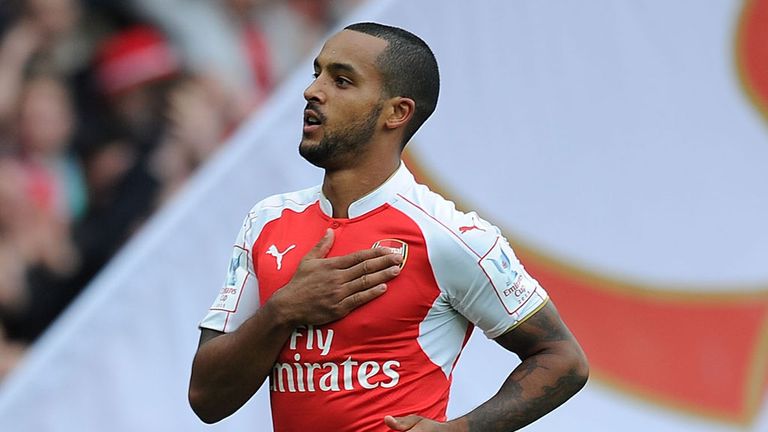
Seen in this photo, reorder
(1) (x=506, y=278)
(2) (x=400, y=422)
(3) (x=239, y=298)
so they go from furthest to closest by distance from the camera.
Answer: (3) (x=239, y=298), (1) (x=506, y=278), (2) (x=400, y=422)

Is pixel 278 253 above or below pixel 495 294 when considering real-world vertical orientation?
above

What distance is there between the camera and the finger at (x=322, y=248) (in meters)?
2.79

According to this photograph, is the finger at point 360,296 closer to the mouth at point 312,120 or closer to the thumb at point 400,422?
the thumb at point 400,422

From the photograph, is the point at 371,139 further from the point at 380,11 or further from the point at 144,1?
the point at 144,1

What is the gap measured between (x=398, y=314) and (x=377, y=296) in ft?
0.19

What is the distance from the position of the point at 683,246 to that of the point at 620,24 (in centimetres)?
83

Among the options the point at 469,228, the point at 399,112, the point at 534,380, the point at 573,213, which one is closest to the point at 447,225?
the point at 469,228

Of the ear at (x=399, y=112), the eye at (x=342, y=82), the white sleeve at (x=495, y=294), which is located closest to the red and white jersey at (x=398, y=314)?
the white sleeve at (x=495, y=294)

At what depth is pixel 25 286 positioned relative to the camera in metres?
5.34

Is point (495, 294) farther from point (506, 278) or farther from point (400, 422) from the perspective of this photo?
point (400, 422)

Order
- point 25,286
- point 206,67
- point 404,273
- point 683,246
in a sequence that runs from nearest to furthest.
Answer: point 404,273 → point 683,246 → point 25,286 → point 206,67

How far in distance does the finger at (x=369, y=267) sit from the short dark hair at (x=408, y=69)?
322mm

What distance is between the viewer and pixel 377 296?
274 cm

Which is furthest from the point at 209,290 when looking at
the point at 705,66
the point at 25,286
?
the point at 705,66
